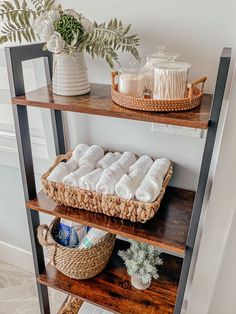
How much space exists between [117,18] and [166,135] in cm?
43

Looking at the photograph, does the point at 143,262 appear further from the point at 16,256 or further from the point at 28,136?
the point at 16,256

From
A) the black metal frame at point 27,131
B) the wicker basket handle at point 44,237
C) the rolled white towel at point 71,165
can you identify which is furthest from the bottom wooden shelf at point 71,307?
the rolled white towel at point 71,165

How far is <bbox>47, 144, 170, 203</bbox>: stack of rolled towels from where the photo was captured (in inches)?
33.5

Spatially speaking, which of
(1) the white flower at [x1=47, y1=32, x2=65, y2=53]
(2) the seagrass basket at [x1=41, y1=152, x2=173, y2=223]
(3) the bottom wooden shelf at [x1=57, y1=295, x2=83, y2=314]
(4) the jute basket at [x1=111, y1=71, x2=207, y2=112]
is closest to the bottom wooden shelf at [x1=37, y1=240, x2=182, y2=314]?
(3) the bottom wooden shelf at [x1=57, y1=295, x2=83, y2=314]

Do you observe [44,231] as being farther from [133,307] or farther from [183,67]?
[183,67]

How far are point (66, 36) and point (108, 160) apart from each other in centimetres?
45

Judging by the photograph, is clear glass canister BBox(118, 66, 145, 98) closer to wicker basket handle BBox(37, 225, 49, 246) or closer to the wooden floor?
wicker basket handle BBox(37, 225, 49, 246)

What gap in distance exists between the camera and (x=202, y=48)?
0.84m

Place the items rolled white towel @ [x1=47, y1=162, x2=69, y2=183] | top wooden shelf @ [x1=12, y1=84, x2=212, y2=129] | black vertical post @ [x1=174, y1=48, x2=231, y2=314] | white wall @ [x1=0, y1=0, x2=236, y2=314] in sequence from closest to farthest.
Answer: black vertical post @ [x1=174, y1=48, x2=231, y2=314] < top wooden shelf @ [x1=12, y1=84, x2=212, y2=129] < white wall @ [x1=0, y1=0, x2=236, y2=314] < rolled white towel @ [x1=47, y1=162, x2=69, y2=183]

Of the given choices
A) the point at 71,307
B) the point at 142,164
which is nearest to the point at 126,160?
the point at 142,164

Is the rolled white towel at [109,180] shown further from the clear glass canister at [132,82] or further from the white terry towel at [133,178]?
the clear glass canister at [132,82]

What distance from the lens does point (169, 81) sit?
0.71 m

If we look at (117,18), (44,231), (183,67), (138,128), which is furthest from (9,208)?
(183,67)

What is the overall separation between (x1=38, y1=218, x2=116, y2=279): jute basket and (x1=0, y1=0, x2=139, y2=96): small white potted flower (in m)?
0.56
